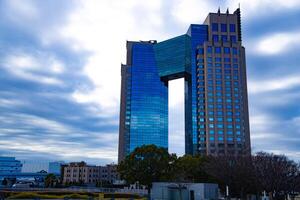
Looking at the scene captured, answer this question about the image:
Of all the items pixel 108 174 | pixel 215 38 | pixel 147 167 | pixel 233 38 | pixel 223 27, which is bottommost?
pixel 108 174

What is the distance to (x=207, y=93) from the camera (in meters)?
173

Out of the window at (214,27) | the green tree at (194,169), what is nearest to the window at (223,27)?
the window at (214,27)

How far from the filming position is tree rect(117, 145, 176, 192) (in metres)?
74.4

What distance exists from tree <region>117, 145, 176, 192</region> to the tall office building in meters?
85.8

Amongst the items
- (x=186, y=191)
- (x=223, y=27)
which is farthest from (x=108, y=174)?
(x=186, y=191)

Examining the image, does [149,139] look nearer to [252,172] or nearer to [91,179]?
[91,179]

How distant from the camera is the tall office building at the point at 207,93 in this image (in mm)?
168500

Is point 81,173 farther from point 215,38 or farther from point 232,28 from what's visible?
point 232,28

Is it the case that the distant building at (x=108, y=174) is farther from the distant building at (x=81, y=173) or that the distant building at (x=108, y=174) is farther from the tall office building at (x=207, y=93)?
the tall office building at (x=207, y=93)

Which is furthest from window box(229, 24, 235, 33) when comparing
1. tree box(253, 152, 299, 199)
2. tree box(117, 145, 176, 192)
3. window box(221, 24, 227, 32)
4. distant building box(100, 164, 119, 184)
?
tree box(253, 152, 299, 199)

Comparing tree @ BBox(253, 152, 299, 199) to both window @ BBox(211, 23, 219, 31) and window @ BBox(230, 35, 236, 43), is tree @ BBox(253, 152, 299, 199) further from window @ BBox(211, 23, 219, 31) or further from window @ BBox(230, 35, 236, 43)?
window @ BBox(211, 23, 219, 31)

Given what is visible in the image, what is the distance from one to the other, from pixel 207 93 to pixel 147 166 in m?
104

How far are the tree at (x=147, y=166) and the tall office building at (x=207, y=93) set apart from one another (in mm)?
85760

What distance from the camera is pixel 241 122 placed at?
171375 mm
